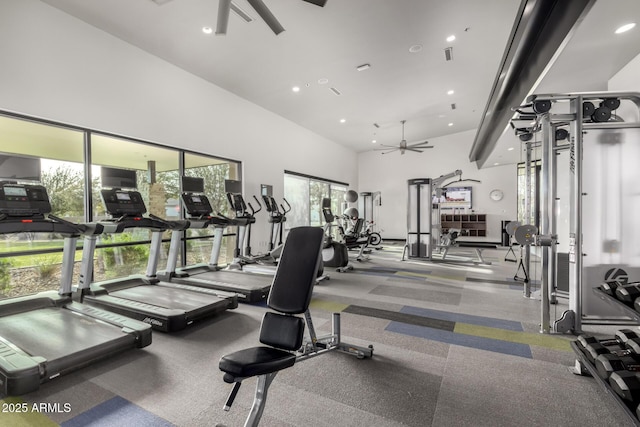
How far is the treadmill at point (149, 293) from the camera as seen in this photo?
3381 millimetres

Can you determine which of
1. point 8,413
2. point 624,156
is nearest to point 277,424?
point 8,413

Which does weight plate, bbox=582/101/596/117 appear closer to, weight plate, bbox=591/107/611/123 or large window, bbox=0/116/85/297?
weight plate, bbox=591/107/611/123

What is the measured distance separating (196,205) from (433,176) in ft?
35.0

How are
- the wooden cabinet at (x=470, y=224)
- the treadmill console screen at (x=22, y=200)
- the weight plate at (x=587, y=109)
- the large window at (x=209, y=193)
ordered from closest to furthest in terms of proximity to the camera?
the treadmill console screen at (x=22, y=200)
the weight plate at (x=587, y=109)
the large window at (x=209, y=193)
the wooden cabinet at (x=470, y=224)

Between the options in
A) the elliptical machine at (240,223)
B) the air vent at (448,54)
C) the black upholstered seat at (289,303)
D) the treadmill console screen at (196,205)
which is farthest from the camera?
the elliptical machine at (240,223)

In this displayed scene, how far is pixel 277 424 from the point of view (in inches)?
72.6

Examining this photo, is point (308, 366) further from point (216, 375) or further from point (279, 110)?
point (279, 110)

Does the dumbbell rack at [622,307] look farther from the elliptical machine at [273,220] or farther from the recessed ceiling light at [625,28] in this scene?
the elliptical machine at [273,220]

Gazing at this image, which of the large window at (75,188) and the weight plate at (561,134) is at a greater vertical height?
the weight plate at (561,134)

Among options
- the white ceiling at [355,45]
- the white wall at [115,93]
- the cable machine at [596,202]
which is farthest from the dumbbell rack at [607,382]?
Result: the white wall at [115,93]

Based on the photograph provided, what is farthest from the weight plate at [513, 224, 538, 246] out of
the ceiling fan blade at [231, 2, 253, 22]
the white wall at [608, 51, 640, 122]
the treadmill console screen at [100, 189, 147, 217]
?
the treadmill console screen at [100, 189, 147, 217]

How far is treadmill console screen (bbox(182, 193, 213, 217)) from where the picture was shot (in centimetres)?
520

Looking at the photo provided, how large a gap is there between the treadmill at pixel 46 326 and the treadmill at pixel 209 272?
1.47m

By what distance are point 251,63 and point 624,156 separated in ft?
18.8
